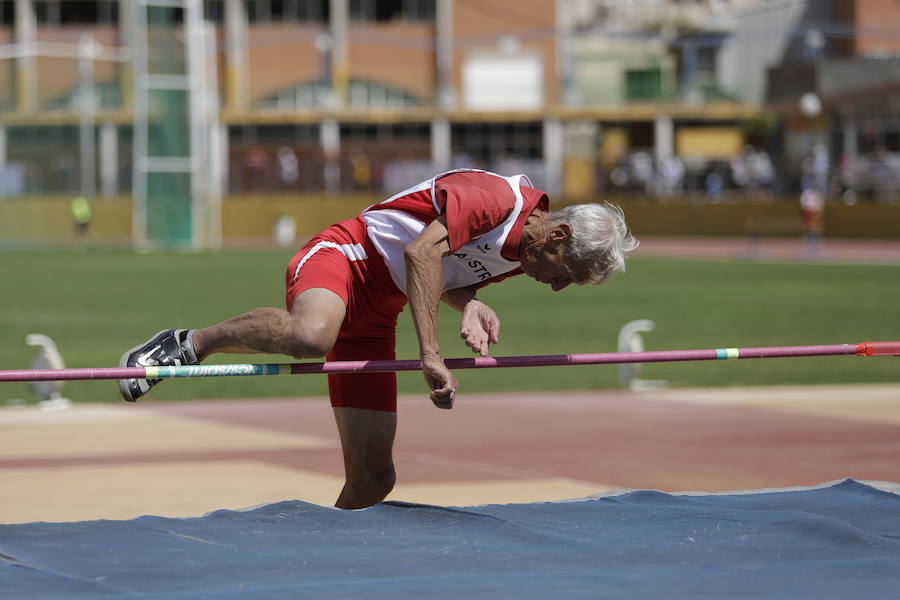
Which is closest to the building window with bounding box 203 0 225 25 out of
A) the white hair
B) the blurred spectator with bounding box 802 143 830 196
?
the blurred spectator with bounding box 802 143 830 196

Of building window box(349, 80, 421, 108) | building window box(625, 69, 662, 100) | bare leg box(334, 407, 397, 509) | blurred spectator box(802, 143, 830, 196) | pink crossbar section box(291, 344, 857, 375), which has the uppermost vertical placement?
building window box(625, 69, 662, 100)

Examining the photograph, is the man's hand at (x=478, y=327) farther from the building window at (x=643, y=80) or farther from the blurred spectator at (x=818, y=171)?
the building window at (x=643, y=80)

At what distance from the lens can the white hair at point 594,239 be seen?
18.2 ft

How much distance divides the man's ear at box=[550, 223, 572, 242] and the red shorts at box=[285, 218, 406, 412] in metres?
0.77

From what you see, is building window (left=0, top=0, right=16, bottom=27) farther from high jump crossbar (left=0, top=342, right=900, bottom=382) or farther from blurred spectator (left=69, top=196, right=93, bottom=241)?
high jump crossbar (left=0, top=342, right=900, bottom=382)

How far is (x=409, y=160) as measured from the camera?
59031 mm

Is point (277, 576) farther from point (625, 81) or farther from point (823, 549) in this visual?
point (625, 81)

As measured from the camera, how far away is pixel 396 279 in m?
5.90

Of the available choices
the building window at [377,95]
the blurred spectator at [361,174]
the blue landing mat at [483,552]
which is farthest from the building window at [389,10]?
the blue landing mat at [483,552]

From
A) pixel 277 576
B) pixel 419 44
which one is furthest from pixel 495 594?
pixel 419 44

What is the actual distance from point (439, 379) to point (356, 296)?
2.44 feet

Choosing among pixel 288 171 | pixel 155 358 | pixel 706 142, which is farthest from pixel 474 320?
pixel 706 142

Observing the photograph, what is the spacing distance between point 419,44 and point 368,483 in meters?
58.0

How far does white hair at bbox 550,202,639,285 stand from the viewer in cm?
556
